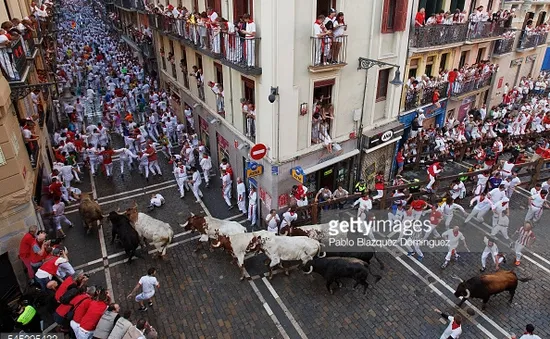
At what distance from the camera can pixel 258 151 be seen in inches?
503

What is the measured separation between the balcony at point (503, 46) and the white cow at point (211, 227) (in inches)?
754

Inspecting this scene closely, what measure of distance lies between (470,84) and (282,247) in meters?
15.7

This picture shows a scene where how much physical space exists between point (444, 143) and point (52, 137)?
827 inches

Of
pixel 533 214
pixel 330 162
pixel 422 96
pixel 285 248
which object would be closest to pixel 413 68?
pixel 422 96

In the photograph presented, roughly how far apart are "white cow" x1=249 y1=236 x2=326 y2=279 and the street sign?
282 centimetres

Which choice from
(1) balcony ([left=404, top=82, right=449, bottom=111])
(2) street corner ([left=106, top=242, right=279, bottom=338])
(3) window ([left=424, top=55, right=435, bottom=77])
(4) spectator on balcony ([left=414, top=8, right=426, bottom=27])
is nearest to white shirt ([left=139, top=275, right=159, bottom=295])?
(2) street corner ([left=106, top=242, right=279, bottom=338])

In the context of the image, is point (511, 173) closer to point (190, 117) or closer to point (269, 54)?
point (269, 54)

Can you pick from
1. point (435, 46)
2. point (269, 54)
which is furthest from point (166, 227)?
point (435, 46)

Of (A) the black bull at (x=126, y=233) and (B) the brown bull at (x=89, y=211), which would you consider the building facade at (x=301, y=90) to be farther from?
(B) the brown bull at (x=89, y=211)

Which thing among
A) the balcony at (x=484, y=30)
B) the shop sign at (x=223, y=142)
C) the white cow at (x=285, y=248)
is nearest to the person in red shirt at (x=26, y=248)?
the white cow at (x=285, y=248)

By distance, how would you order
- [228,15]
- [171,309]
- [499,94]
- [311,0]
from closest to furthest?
[171,309]
[311,0]
[228,15]
[499,94]

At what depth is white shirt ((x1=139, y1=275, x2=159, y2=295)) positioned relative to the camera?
389 inches

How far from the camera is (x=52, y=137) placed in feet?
67.1

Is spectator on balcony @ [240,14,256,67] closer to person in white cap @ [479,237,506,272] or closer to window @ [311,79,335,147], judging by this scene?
window @ [311,79,335,147]
